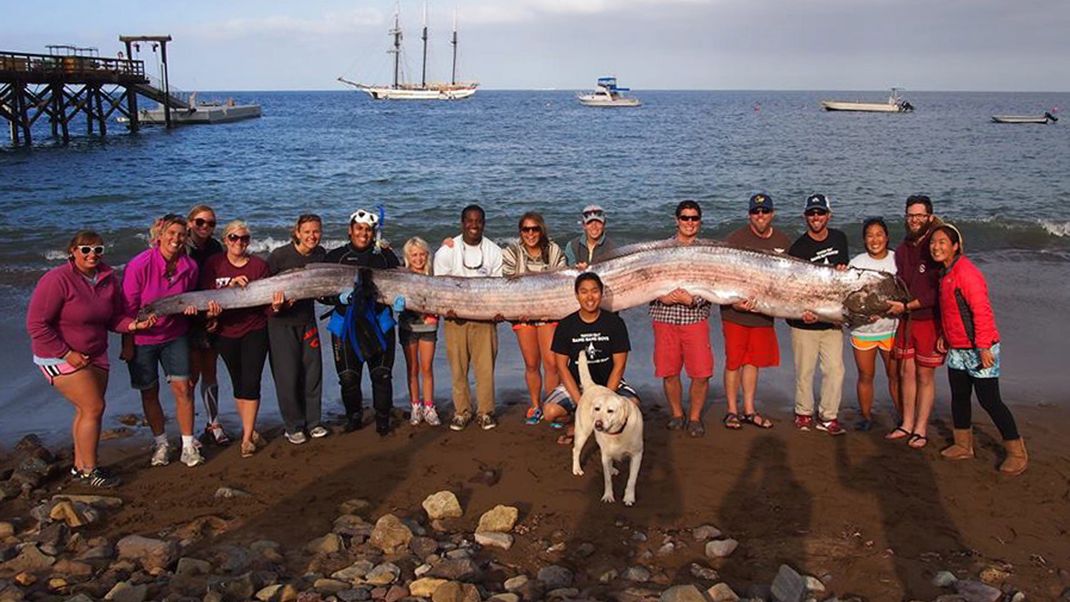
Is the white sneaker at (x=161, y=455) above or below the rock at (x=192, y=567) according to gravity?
below

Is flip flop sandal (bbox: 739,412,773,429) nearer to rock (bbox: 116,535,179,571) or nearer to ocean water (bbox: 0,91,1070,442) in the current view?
ocean water (bbox: 0,91,1070,442)

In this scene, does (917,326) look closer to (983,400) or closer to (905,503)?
(983,400)

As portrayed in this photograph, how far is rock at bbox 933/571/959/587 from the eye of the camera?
4.68 m

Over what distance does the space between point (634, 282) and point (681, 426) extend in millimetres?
1407

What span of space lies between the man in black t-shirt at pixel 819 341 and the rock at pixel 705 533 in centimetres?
226

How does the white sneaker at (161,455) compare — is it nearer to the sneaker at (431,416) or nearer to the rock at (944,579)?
the sneaker at (431,416)

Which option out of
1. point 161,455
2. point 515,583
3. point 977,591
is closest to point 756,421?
point 977,591

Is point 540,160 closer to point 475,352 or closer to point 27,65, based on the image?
point 27,65

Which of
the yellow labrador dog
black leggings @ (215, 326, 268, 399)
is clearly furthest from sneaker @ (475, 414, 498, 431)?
black leggings @ (215, 326, 268, 399)

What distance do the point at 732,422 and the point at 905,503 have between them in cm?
176

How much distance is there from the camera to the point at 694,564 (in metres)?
4.91

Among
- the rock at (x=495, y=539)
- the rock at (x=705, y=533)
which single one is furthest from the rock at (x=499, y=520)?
the rock at (x=705, y=533)

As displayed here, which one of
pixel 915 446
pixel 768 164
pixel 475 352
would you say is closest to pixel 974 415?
pixel 915 446

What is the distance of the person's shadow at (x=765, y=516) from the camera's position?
16.1ft
